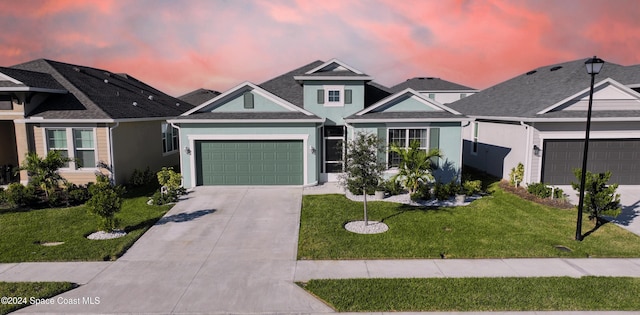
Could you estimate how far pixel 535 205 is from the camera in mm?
14016

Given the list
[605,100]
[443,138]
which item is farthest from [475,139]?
[443,138]

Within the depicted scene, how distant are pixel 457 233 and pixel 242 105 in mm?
10737

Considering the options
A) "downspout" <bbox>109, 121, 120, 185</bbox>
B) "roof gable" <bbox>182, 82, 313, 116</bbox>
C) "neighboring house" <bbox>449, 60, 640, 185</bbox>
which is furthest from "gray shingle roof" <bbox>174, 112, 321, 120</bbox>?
"neighboring house" <bbox>449, 60, 640, 185</bbox>

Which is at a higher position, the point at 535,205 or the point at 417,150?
the point at 417,150

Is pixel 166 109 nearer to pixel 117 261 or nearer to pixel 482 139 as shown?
pixel 117 261

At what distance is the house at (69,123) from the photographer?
15.8m

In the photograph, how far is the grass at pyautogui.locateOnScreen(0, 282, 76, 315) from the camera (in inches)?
278

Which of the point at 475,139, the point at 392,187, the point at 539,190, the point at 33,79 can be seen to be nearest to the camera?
the point at 539,190

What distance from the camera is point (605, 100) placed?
16281 millimetres

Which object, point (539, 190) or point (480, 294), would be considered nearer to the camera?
point (480, 294)

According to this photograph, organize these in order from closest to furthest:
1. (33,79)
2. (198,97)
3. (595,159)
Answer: (33,79)
(595,159)
(198,97)

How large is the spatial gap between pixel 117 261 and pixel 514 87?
22.5m

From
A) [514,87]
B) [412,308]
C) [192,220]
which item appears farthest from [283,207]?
[514,87]

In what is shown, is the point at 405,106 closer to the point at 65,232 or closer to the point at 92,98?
the point at 65,232
